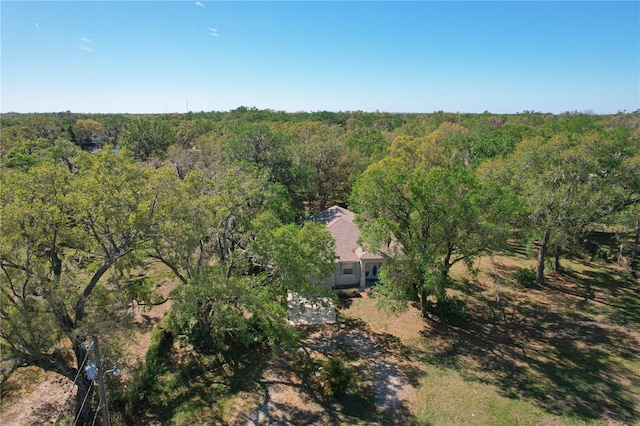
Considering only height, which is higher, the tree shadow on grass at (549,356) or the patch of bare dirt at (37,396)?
the tree shadow on grass at (549,356)

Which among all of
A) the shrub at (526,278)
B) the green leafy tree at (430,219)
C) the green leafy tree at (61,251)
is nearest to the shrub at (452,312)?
the green leafy tree at (430,219)

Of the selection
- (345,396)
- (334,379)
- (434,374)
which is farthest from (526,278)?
(334,379)

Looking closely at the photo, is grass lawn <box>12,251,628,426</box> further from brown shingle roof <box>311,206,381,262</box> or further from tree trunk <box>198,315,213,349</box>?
brown shingle roof <box>311,206,381,262</box>

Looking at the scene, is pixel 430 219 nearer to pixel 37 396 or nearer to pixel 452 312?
pixel 452 312

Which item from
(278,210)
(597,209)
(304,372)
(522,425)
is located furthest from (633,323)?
(278,210)

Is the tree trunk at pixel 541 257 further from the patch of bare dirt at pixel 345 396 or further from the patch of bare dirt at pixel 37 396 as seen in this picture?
the patch of bare dirt at pixel 37 396

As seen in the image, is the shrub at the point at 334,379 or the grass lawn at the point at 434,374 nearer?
the grass lawn at the point at 434,374
